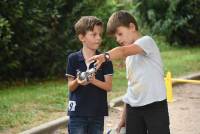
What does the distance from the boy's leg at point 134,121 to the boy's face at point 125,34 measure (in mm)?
519

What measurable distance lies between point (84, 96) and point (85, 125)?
Result: 0.25m

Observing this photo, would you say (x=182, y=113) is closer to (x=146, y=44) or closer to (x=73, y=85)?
(x=73, y=85)

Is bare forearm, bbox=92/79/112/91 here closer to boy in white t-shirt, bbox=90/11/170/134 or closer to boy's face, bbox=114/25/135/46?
boy in white t-shirt, bbox=90/11/170/134

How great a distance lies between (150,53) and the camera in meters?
4.01

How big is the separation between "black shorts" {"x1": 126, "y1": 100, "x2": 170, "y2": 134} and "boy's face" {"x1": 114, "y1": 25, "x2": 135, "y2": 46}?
501mm

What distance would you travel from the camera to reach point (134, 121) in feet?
13.7

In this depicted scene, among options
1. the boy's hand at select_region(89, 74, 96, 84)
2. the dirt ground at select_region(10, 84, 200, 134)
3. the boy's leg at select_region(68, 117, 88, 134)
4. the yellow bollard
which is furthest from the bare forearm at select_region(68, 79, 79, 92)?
the yellow bollard

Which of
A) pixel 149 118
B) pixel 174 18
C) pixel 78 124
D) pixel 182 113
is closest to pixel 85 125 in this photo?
pixel 78 124

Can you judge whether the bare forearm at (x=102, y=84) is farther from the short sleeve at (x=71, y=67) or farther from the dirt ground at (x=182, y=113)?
the dirt ground at (x=182, y=113)

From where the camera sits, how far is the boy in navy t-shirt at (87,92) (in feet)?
14.4

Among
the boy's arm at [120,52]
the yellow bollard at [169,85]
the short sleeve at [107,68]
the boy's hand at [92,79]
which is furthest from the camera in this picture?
the yellow bollard at [169,85]

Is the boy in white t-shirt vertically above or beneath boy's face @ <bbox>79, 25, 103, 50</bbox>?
beneath

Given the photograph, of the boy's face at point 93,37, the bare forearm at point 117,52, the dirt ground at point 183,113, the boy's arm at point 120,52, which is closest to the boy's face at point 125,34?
the boy's arm at point 120,52

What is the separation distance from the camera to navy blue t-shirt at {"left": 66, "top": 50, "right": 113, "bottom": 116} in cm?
443
